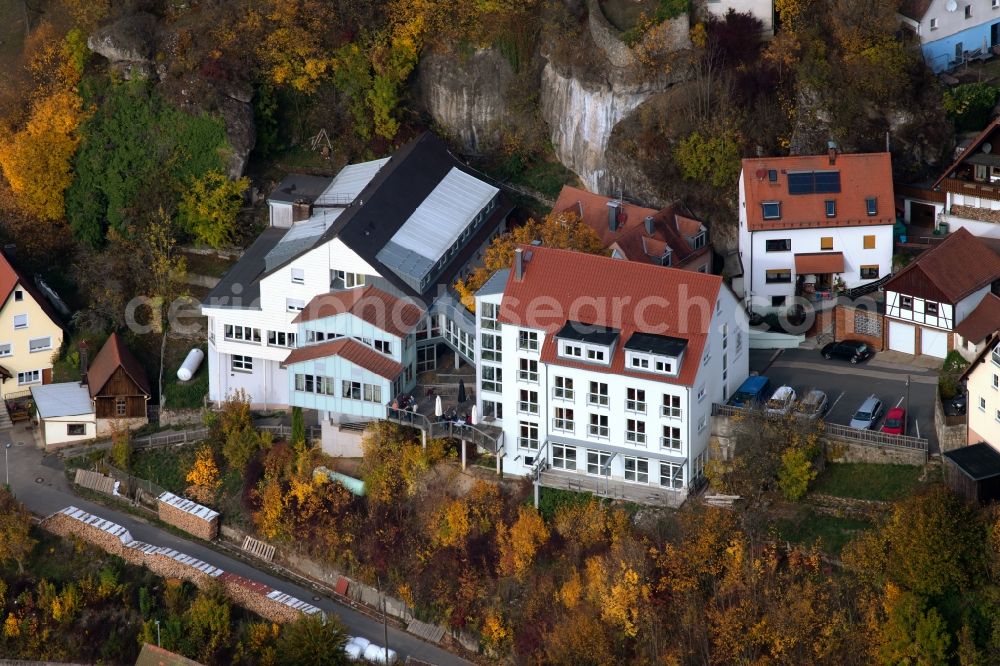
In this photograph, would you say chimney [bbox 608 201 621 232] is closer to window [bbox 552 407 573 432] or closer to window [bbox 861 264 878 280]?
window [bbox 861 264 878 280]

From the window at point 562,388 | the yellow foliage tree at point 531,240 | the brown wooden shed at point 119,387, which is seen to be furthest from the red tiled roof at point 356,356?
the brown wooden shed at point 119,387

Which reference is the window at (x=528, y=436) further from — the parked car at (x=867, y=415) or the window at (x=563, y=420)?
the parked car at (x=867, y=415)

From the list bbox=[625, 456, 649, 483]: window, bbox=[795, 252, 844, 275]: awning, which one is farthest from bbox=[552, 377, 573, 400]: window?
bbox=[795, 252, 844, 275]: awning

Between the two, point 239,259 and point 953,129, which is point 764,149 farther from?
point 239,259

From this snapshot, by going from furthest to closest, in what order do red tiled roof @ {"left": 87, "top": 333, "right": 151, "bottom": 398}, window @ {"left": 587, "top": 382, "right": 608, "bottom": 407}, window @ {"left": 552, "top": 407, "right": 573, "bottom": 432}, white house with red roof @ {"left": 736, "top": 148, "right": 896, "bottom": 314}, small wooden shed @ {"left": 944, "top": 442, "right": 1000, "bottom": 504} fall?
red tiled roof @ {"left": 87, "top": 333, "right": 151, "bottom": 398} → white house with red roof @ {"left": 736, "top": 148, "right": 896, "bottom": 314} → window @ {"left": 552, "top": 407, "right": 573, "bottom": 432} → window @ {"left": 587, "top": 382, "right": 608, "bottom": 407} → small wooden shed @ {"left": 944, "top": 442, "right": 1000, "bottom": 504}

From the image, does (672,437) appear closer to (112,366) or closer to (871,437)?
(871,437)

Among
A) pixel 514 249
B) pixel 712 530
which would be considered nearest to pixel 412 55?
pixel 514 249
